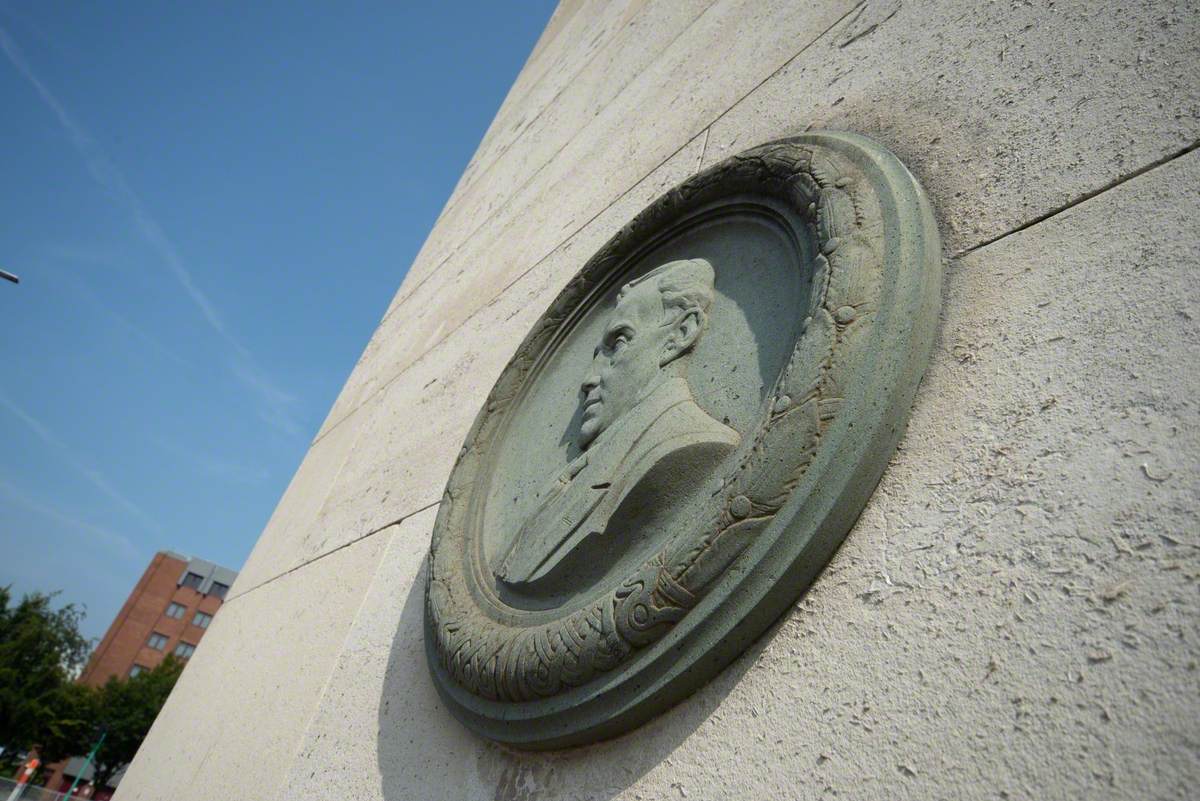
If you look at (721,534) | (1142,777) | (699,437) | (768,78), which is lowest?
(1142,777)

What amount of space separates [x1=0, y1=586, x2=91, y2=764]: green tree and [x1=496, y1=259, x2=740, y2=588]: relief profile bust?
32.4 meters

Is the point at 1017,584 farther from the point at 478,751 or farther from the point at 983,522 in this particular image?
the point at 478,751

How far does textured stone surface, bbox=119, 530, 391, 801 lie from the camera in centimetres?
241

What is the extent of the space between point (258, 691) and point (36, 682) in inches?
1266

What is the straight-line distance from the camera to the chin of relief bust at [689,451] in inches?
46.8

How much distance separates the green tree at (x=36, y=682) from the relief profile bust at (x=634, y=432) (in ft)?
106

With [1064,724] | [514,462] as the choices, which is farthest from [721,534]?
[514,462]

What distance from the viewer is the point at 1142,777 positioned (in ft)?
2.49

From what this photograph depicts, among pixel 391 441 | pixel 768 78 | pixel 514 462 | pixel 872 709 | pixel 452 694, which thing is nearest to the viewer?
pixel 872 709

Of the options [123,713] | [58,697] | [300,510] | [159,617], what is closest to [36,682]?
[58,697]

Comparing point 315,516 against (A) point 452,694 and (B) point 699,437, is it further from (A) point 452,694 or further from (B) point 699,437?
(B) point 699,437

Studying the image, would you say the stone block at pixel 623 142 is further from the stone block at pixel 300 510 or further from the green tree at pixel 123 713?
the green tree at pixel 123 713

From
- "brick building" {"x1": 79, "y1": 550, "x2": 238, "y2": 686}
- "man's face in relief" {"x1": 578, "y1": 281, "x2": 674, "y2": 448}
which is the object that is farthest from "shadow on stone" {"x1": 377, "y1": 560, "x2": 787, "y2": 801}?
"brick building" {"x1": 79, "y1": 550, "x2": 238, "y2": 686}

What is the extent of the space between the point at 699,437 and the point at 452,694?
805 millimetres
